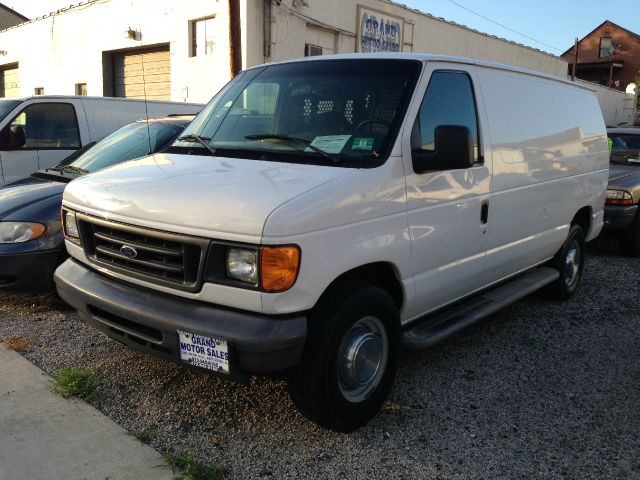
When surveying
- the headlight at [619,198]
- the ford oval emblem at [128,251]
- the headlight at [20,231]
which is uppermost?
the ford oval emblem at [128,251]

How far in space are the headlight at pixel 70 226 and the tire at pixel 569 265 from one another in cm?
420

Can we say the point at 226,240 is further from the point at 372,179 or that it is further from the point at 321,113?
the point at 321,113

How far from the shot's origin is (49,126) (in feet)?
23.8

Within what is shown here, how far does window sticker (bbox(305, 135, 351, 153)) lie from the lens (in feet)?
10.7

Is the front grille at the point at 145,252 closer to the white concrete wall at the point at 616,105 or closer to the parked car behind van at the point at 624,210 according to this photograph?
the parked car behind van at the point at 624,210

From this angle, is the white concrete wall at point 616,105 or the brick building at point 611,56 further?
the brick building at point 611,56

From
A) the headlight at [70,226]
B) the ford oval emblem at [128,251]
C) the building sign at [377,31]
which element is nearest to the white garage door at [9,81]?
the building sign at [377,31]

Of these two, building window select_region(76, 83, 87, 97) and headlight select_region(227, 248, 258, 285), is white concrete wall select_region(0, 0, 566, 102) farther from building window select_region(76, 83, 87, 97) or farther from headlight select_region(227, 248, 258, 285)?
headlight select_region(227, 248, 258, 285)

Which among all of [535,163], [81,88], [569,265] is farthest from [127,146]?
[81,88]

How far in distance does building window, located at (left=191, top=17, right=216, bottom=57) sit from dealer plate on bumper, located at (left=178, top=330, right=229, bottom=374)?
13.1m

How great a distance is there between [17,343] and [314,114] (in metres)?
2.77

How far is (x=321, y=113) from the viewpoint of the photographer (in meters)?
3.54

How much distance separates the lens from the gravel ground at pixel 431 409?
2.95 meters

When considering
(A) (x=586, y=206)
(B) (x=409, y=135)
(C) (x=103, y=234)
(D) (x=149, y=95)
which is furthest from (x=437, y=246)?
(D) (x=149, y=95)
